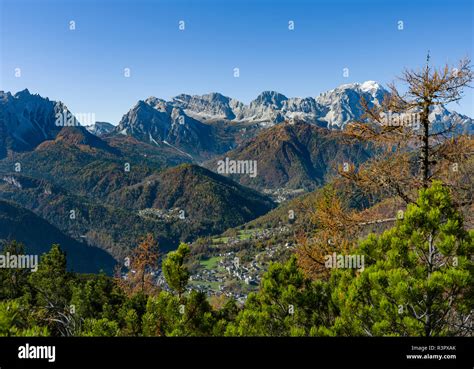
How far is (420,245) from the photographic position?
676 centimetres

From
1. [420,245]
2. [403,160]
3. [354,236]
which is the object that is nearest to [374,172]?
[403,160]

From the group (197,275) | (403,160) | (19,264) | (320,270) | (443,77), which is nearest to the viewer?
(443,77)

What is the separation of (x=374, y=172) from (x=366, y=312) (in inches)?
250

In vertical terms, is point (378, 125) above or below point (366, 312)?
above

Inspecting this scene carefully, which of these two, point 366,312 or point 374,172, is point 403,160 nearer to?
point 374,172

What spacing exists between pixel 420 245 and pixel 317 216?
723 centimetres

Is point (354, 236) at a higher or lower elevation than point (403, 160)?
lower

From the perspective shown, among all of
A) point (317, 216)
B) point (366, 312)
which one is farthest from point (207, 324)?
point (317, 216)
